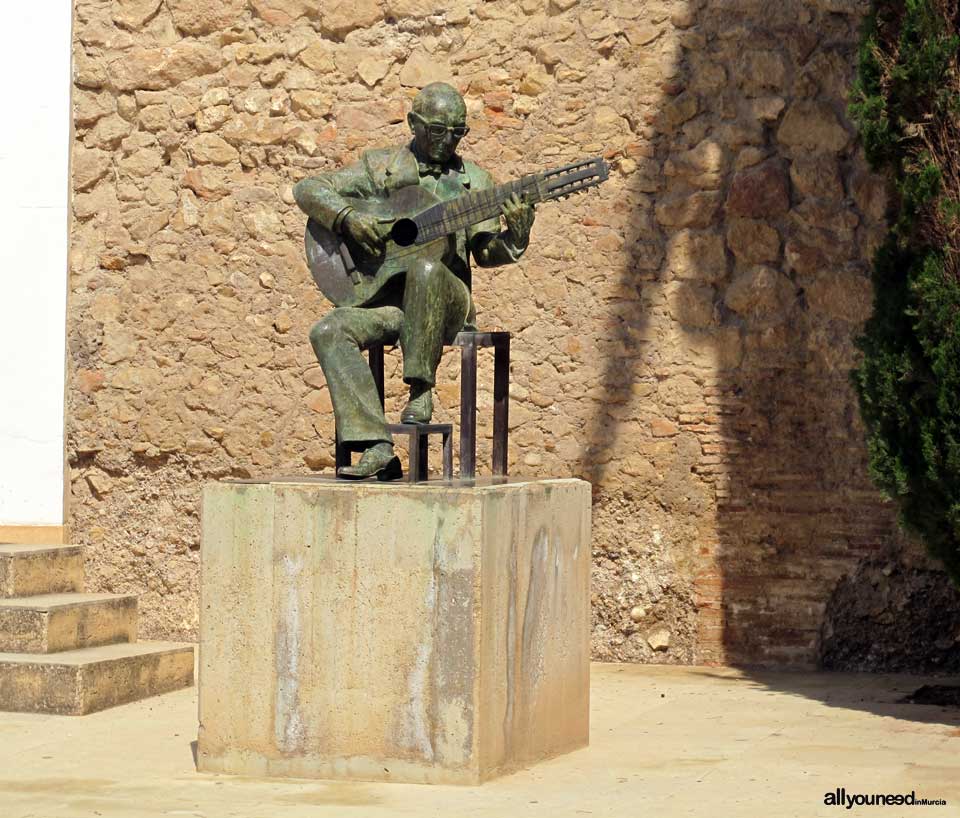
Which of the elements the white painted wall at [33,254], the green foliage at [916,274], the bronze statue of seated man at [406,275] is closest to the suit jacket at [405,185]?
the bronze statue of seated man at [406,275]

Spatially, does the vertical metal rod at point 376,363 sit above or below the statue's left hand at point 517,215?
below

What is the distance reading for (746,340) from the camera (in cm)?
777

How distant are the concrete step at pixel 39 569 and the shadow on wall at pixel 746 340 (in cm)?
239

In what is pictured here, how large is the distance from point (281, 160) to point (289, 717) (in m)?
3.85

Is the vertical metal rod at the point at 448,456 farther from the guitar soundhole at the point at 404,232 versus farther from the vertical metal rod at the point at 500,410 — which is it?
the guitar soundhole at the point at 404,232

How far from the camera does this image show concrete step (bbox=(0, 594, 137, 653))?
695 cm

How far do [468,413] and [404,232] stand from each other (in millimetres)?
645

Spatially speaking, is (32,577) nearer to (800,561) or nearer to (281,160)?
(281,160)

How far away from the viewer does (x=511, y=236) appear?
5742mm

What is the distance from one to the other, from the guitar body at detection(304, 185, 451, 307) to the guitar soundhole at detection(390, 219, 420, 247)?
0.05ft

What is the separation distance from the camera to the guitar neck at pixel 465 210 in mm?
5621

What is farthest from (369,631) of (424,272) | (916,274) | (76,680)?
(916,274)

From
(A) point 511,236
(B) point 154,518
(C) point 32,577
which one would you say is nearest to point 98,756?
(C) point 32,577

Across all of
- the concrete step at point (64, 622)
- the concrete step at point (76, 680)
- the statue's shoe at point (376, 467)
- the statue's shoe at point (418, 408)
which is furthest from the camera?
the concrete step at point (64, 622)
